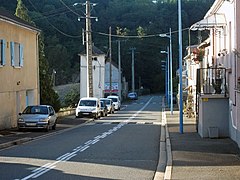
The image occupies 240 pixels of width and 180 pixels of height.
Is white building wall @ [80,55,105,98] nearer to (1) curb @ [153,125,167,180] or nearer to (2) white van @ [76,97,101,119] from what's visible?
(2) white van @ [76,97,101,119]

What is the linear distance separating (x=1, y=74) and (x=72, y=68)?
245 feet

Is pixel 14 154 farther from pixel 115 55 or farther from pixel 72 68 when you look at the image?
pixel 115 55

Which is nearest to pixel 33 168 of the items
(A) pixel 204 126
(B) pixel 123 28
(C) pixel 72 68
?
(A) pixel 204 126

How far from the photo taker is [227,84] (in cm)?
2227

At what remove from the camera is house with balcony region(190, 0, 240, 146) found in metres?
19.0

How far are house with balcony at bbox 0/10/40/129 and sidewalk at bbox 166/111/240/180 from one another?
12205 millimetres

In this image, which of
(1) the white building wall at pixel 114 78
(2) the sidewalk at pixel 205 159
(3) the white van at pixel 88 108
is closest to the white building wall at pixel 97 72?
(1) the white building wall at pixel 114 78

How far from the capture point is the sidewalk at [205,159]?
40.1ft

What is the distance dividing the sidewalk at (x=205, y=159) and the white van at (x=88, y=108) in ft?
80.1

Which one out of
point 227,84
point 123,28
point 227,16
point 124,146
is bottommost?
point 124,146

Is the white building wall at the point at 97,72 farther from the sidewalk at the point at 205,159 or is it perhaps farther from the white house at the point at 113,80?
the sidewalk at the point at 205,159

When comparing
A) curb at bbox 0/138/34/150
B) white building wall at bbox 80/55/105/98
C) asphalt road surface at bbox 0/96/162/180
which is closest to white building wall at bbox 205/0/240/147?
asphalt road surface at bbox 0/96/162/180

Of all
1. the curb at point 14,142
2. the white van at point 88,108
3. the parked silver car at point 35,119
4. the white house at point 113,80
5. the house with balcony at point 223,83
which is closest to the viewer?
the house with balcony at point 223,83

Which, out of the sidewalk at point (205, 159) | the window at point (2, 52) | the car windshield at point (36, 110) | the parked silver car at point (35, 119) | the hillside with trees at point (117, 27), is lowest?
the sidewalk at point (205, 159)
